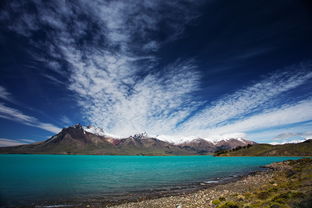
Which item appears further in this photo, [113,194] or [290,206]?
[113,194]

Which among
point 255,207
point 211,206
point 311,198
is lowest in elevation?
point 211,206

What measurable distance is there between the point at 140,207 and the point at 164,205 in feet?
11.0

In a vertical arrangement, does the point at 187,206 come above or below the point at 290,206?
below

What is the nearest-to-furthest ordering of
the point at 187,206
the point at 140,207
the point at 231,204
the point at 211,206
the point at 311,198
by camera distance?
the point at 311,198 → the point at 231,204 → the point at 211,206 → the point at 187,206 → the point at 140,207

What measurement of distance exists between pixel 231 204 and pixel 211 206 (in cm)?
398

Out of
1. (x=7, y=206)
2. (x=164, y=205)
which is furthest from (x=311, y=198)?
(x=7, y=206)

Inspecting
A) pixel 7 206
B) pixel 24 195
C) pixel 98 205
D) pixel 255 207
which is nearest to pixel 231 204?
pixel 255 207

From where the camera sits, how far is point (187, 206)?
2159 cm

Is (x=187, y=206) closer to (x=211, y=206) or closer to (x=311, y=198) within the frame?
(x=211, y=206)

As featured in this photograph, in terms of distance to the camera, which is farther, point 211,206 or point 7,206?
point 7,206

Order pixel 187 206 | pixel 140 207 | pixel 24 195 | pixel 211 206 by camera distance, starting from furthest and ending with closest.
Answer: pixel 24 195, pixel 140 207, pixel 187 206, pixel 211 206

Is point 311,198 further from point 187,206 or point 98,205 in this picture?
point 98,205

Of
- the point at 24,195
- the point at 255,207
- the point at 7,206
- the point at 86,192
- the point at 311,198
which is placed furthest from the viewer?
the point at 86,192

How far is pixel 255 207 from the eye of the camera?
14750 millimetres
